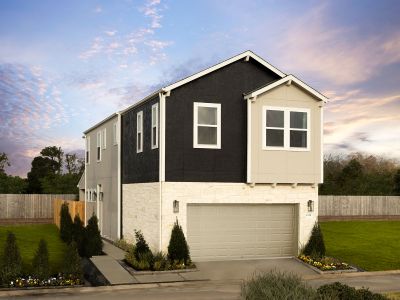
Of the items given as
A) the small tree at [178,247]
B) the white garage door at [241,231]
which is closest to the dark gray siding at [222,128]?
the white garage door at [241,231]

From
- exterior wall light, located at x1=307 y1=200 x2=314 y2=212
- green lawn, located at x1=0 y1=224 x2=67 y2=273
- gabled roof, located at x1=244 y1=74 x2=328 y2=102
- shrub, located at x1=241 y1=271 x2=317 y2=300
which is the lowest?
green lawn, located at x1=0 y1=224 x2=67 y2=273

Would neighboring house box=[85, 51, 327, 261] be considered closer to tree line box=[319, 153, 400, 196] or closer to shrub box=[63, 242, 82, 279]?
shrub box=[63, 242, 82, 279]

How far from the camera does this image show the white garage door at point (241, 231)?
22.2m

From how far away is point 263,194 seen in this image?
74.9 ft

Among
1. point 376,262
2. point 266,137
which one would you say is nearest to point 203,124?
point 266,137

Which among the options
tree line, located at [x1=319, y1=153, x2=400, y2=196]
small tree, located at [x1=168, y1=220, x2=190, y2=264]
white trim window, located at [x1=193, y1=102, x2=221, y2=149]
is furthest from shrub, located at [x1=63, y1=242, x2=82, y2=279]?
tree line, located at [x1=319, y1=153, x2=400, y2=196]

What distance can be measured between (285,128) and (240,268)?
6.24m

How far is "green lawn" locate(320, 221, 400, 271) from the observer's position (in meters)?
23.4

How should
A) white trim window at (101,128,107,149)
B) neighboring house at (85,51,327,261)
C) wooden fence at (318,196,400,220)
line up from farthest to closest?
wooden fence at (318,196,400,220) < white trim window at (101,128,107,149) < neighboring house at (85,51,327,261)

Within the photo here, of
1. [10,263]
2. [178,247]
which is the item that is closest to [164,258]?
[178,247]


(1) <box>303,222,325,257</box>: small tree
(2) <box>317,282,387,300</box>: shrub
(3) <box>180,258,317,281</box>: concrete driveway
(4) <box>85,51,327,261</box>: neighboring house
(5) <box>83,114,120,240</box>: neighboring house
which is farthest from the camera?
(5) <box>83,114,120,240</box>: neighboring house

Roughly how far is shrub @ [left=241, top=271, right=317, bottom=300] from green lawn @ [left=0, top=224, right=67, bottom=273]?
1066 cm

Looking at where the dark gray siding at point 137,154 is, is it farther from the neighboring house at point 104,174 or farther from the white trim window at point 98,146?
the white trim window at point 98,146

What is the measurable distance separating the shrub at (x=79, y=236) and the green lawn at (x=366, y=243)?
449 inches
